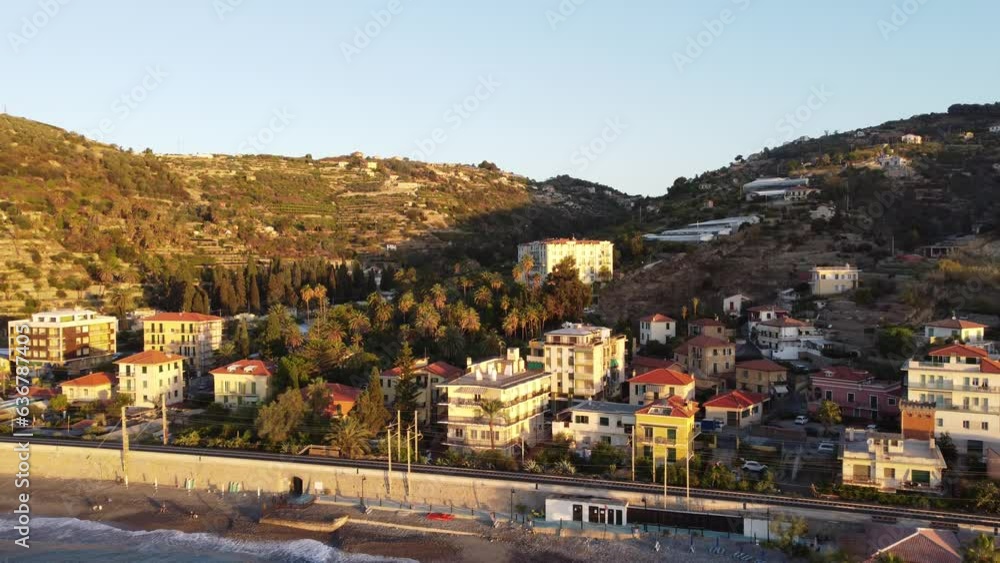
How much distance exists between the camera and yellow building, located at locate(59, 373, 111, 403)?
53031 mm

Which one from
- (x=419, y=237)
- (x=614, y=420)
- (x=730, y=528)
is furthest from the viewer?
(x=419, y=237)

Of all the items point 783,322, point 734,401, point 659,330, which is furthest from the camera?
point 659,330

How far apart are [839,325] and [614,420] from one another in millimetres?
26664

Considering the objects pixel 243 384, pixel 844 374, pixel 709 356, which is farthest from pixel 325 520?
pixel 844 374

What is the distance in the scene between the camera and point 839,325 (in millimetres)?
→ 59844

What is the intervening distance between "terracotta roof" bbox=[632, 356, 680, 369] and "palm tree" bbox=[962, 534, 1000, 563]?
24.2 meters

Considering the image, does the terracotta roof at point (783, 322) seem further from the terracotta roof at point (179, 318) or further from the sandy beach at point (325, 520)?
the terracotta roof at point (179, 318)

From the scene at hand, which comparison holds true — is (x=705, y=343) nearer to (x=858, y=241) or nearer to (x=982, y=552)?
(x=982, y=552)

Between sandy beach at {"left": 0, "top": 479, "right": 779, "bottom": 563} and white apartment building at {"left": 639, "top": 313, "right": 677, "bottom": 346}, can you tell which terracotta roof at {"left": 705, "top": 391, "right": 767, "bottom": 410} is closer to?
sandy beach at {"left": 0, "top": 479, "right": 779, "bottom": 563}

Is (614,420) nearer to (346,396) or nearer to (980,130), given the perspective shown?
(346,396)

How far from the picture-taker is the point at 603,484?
1383 inches

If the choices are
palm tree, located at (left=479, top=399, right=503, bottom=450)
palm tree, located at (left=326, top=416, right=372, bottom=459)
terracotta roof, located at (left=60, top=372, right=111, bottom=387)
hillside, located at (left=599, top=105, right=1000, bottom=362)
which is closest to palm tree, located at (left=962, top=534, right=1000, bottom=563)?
palm tree, located at (left=479, top=399, right=503, bottom=450)

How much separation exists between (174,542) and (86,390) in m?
24.0

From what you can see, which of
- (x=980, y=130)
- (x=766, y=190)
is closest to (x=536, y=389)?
(x=766, y=190)
